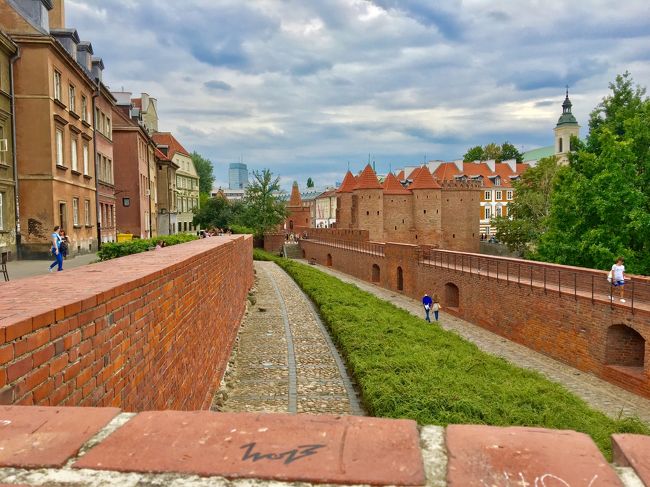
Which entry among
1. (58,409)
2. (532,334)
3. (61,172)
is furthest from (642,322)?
(61,172)

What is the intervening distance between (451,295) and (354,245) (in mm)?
16590

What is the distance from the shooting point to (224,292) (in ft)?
36.1

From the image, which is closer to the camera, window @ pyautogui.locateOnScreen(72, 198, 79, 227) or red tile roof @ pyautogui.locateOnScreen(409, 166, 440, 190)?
window @ pyautogui.locateOnScreen(72, 198, 79, 227)

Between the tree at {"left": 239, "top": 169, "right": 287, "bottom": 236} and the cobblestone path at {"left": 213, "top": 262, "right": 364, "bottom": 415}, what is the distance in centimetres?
3548

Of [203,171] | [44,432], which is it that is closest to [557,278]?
[44,432]

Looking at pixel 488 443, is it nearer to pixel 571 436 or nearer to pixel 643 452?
pixel 571 436

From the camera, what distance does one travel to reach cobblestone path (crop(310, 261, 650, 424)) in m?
13.0

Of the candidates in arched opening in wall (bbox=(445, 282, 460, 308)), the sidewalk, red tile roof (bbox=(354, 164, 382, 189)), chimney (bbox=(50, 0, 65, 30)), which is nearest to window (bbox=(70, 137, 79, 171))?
the sidewalk

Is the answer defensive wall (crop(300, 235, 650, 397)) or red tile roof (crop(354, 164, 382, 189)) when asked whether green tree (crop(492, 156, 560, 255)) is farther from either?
red tile roof (crop(354, 164, 382, 189))

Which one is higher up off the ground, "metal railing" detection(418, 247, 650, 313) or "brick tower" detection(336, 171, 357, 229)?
"brick tower" detection(336, 171, 357, 229)

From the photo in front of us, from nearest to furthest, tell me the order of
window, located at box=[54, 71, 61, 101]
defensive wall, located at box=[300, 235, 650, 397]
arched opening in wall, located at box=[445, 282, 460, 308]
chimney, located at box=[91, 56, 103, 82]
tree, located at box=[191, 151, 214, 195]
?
defensive wall, located at box=[300, 235, 650, 397]
window, located at box=[54, 71, 61, 101]
arched opening in wall, located at box=[445, 282, 460, 308]
chimney, located at box=[91, 56, 103, 82]
tree, located at box=[191, 151, 214, 195]

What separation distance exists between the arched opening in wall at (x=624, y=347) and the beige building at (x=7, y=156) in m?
19.1

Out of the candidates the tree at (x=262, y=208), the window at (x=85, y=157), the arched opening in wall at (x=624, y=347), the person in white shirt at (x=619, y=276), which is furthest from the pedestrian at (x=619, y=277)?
the tree at (x=262, y=208)

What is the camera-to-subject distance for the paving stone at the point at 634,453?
1.79 m
